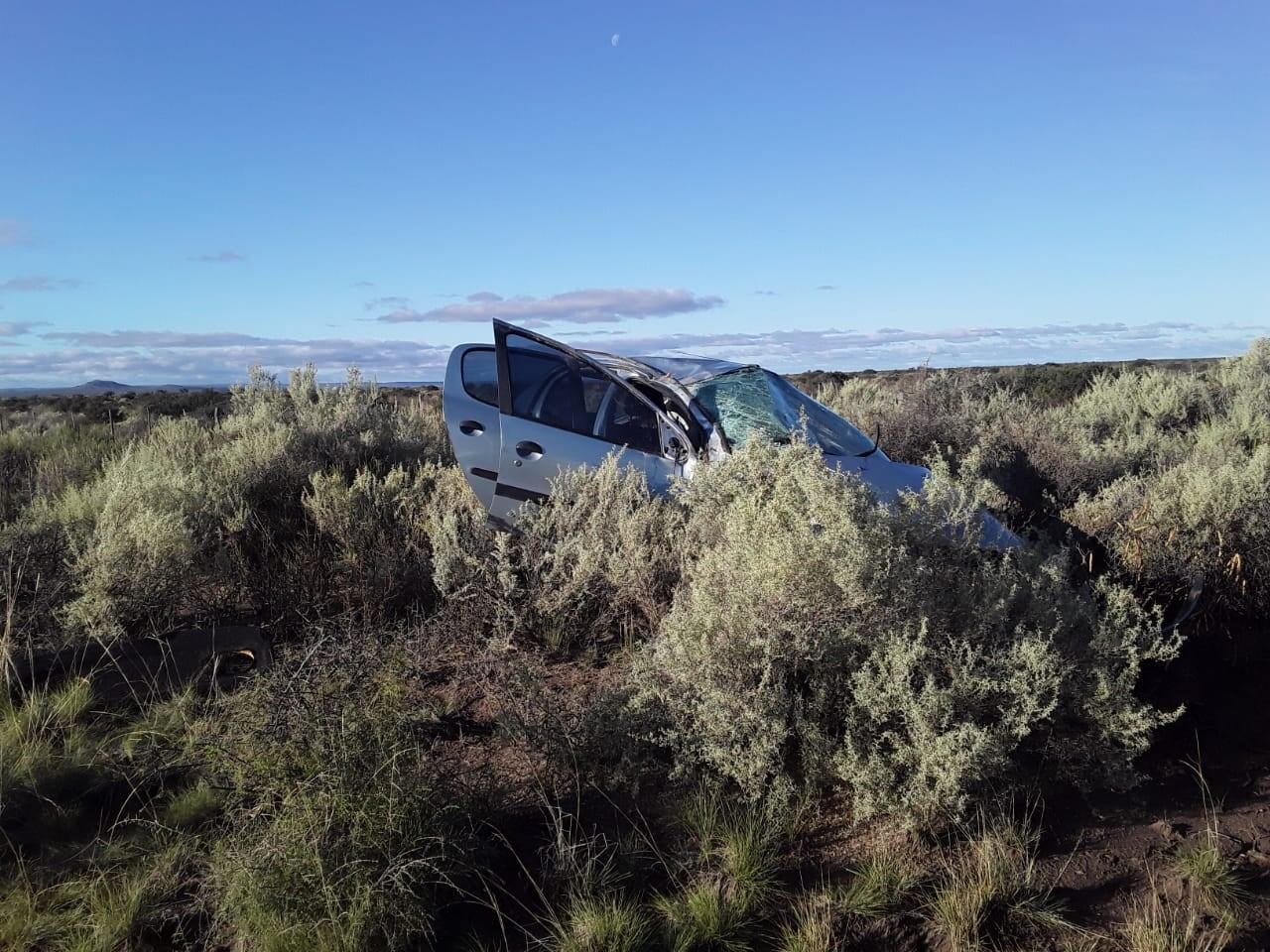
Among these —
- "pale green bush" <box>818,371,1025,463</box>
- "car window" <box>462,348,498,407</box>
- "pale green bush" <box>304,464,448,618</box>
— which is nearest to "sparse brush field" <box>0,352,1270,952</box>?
"pale green bush" <box>304,464,448,618</box>

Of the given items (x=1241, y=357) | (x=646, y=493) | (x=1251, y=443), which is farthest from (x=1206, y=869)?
(x=1241, y=357)

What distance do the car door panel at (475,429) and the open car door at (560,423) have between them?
0.05 meters

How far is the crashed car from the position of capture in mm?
6523

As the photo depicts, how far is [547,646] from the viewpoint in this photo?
5402mm

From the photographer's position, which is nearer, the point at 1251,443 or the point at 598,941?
the point at 598,941

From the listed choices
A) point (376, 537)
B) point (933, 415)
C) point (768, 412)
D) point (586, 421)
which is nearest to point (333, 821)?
point (376, 537)

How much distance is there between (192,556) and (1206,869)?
5740 mm

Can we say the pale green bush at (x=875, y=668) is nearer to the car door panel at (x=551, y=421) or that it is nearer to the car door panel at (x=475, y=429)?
the car door panel at (x=551, y=421)

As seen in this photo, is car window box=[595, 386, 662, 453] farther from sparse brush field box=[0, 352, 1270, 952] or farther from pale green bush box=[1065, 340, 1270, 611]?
pale green bush box=[1065, 340, 1270, 611]

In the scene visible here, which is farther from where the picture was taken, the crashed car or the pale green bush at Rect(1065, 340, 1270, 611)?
the crashed car

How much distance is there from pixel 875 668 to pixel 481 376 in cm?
414

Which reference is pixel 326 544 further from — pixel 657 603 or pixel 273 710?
pixel 273 710

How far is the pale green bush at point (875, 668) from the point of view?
3.51 m

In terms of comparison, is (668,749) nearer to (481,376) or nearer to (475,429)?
(475,429)
